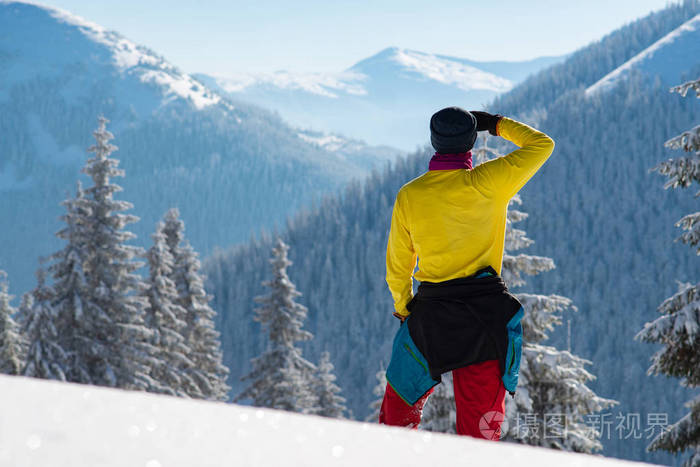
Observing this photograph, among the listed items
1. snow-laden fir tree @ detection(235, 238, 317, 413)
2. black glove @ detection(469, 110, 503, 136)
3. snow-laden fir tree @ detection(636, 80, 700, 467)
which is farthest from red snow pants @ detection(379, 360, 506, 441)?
snow-laden fir tree @ detection(235, 238, 317, 413)

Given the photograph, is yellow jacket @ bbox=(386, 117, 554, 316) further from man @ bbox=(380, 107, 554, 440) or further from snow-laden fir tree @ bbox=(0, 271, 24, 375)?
snow-laden fir tree @ bbox=(0, 271, 24, 375)

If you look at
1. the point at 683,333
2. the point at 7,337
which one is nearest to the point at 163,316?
the point at 7,337

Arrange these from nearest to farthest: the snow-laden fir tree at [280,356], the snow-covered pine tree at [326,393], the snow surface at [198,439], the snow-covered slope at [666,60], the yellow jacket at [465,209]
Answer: the snow surface at [198,439] < the yellow jacket at [465,209] < the snow-laden fir tree at [280,356] < the snow-covered pine tree at [326,393] < the snow-covered slope at [666,60]

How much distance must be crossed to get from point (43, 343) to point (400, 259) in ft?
44.6

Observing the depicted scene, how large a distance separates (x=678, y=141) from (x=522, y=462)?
7980 millimetres

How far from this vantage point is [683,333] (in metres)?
7.21

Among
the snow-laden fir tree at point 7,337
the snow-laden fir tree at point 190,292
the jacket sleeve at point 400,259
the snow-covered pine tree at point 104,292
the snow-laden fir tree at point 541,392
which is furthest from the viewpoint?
the snow-laden fir tree at point 7,337

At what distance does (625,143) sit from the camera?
131625 millimetres

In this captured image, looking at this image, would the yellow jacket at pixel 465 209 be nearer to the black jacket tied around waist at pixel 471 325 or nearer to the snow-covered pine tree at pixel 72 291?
the black jacket tied around waist at pixel 471 325

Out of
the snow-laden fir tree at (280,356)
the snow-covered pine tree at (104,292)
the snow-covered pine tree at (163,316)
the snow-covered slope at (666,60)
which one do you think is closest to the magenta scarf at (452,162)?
the snow-covered pine tree at (104,292)

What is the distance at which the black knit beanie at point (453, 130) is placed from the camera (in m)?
3.46

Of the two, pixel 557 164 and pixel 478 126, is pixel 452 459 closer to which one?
pixel 478 126

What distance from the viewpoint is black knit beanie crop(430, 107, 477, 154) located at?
11.3 ft

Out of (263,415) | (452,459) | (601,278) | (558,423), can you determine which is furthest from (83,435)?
(601,278)
